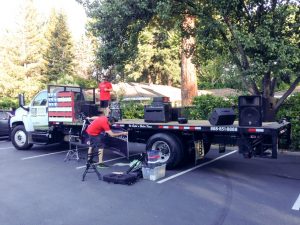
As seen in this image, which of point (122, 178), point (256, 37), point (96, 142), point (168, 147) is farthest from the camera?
point (256, 37)

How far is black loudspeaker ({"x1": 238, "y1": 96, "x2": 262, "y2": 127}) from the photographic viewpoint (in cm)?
796

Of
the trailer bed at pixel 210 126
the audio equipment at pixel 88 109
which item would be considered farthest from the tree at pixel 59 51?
the trailer bed at pixel 210 126

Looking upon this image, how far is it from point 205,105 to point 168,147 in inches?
214

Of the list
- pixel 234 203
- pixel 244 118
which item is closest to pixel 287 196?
pixel 234 203

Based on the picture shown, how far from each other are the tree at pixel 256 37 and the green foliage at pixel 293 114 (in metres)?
0.35

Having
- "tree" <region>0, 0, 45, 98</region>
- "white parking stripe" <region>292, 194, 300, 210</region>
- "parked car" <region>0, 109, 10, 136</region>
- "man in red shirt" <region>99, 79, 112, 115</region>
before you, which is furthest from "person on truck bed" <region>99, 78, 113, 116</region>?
"tree" <region>0, 0, 45, 98</region>

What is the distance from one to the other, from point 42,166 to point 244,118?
5757 millimetres

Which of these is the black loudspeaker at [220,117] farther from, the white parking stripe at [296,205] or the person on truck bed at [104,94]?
the person on truck bed at [104,94]

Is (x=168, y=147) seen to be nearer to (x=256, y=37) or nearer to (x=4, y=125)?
(x=256, y=37)

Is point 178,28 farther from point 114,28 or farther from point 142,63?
point 142,63

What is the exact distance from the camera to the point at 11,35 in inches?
1590

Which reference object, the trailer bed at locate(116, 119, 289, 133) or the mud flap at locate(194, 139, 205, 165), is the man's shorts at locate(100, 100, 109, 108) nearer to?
the trailer bed at locate(116, 119, 289, 133)

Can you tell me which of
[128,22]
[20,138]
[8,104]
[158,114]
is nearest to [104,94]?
[128,22]

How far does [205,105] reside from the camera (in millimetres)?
14102
